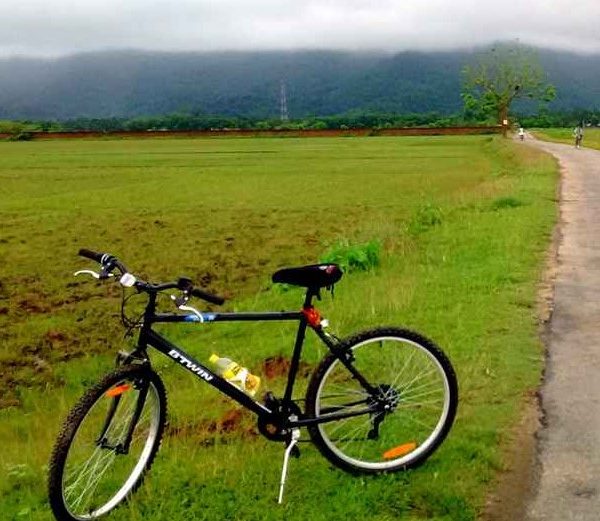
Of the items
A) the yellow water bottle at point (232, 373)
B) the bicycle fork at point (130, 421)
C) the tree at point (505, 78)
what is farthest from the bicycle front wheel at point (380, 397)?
the tree at point (505, 78)

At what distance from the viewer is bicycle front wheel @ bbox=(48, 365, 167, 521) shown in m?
3.64

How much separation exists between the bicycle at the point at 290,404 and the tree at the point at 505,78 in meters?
77.6

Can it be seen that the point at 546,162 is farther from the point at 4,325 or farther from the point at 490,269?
the point at 4,325

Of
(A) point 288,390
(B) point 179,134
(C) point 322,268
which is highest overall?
(C) point 322,268

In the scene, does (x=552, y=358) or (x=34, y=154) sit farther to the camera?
(x=34, y=154)

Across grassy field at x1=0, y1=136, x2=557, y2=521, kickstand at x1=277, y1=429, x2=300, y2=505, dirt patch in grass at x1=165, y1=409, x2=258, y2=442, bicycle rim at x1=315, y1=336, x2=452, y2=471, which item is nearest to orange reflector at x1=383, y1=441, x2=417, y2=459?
bicycle rim at x1=315, y1=336, x2=452, y2=471

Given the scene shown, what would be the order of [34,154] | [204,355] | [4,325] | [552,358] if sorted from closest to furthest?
[552,358] → [204,355] → [4,325] → [34,154]

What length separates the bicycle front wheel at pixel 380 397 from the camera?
13.7ft

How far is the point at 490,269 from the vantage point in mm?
9789

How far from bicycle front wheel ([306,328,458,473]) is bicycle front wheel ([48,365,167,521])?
0.81m

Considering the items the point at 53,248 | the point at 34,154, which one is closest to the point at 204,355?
the point at 53,248

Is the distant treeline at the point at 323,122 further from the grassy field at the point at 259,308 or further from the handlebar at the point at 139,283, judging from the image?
the handlebar at the point at 139,283

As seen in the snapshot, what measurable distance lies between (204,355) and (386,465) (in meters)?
4.04

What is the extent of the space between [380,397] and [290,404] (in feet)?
1.67
